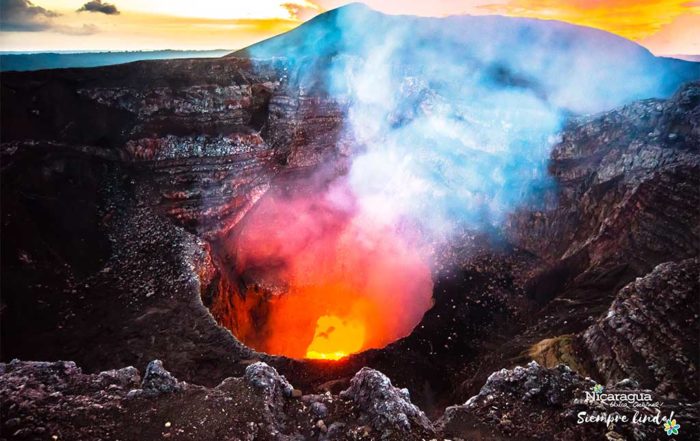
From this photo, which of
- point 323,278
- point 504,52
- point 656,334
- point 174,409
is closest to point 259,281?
point 323,278

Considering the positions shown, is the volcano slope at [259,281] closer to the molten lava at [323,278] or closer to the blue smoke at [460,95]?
the molten lava at [323,278]

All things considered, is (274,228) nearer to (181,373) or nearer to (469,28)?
(181,373)

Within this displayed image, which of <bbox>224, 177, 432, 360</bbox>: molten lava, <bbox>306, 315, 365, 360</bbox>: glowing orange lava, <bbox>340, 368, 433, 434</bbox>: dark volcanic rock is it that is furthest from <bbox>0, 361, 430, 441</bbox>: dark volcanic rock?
<bbox>306, 315, 365, 360</bbox>: glowing orange lava

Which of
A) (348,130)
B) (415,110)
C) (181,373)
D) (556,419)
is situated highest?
(415,110)

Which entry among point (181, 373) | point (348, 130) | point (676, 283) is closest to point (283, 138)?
point (348, 130)

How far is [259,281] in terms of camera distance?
27953 millimetres

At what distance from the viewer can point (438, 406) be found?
16.3 m

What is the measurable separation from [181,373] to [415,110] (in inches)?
907

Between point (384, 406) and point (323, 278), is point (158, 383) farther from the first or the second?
point (323, 278)

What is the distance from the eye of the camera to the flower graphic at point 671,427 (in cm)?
787

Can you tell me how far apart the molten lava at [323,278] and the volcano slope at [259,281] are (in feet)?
4.45

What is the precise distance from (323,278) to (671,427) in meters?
24.4

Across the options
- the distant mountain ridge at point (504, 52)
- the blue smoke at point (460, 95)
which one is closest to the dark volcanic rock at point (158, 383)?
the blue smoke at point (460, 95)

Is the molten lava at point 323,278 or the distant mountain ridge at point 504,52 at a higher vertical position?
the distant mountain ridge at point 504,52
